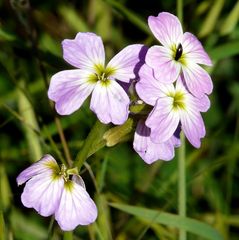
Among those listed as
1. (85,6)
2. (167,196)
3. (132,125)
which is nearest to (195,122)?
(132,125)

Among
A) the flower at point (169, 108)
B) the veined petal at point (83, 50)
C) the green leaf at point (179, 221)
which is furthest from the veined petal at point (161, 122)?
the green leaf at point (179, 221)

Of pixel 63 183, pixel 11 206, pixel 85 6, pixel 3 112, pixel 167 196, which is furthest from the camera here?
pixel 85 6

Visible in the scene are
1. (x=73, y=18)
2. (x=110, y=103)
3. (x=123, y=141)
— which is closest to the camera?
(x=110, y=103)

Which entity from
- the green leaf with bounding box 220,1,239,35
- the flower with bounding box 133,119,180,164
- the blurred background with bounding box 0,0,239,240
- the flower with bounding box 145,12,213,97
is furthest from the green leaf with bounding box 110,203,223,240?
the green leaf with bounding box 220,1,239,35

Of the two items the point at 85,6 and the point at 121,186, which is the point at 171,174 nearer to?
the point at 121,186

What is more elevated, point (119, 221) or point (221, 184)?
point (221, 184)

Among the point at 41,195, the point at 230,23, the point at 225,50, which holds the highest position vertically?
the point at 230,23

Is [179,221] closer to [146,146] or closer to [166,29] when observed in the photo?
[146,146]

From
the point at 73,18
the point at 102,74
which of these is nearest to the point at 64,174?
the point at 102,74
